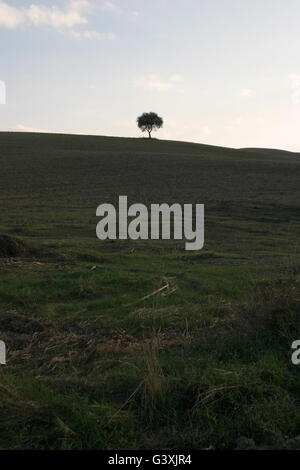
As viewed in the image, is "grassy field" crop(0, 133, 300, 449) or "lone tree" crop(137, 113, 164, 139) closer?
"grassy field" crop(0, 133, 300, 449)

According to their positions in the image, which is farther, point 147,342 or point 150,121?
point 150,121

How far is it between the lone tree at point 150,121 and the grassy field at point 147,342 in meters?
86.0

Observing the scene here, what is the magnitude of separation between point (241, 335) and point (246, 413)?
1873 millimetres

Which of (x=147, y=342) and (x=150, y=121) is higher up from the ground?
(x=150, y=121)

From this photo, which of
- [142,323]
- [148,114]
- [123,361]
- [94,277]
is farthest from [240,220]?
[148,114]

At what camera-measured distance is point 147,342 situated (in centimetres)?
668

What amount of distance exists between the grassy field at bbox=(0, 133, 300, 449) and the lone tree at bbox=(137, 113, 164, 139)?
86.0m

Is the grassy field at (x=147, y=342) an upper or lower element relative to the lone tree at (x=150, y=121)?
lower

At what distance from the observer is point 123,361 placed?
630 cm

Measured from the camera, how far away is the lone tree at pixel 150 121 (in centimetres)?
10188

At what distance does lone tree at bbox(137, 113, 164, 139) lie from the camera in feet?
334

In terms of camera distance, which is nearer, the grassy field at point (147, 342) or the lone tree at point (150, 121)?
the grassy field at point (147, 342)

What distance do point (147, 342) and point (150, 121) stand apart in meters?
98.4
